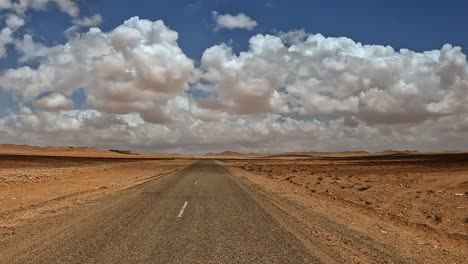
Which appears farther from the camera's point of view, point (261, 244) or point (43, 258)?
point (261, 244)

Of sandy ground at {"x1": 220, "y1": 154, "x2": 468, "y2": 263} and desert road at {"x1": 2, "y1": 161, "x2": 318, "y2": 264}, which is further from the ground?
desert road at {"x1": 2, "y1": 161, "x2": 318, "y2": 264}

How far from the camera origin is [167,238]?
10.0 metres

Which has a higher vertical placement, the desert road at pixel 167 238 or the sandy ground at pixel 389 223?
the desert road at pixel 167 238

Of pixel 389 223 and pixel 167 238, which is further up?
pixel 167 238

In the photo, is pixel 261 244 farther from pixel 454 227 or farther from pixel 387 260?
pixel 454 227

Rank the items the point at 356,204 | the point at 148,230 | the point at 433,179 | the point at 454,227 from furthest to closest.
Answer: the point at 433,179, the point at 356,204, the point at 454,227, the point at 148,230

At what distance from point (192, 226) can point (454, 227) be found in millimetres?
8027

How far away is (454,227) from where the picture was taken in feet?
44.5

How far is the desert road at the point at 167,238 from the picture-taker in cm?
827

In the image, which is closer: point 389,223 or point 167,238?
point 167,238

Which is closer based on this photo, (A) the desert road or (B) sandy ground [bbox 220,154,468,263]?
(A) the desert road

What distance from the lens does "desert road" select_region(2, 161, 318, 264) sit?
8.27 meters

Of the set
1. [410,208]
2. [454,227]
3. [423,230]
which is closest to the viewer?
[423,230]

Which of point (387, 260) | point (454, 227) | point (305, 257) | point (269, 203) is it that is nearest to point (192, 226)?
point (305, 257)
